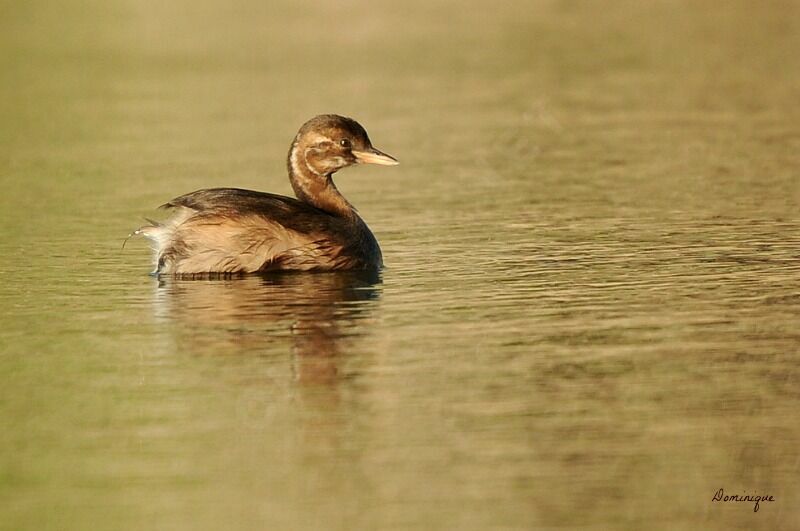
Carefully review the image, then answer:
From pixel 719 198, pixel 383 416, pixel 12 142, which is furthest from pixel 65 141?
pixel 383 416

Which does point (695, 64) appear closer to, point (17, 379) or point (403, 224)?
point (403, 224)

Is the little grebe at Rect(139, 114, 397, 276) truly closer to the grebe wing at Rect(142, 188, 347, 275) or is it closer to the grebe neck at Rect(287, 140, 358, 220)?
the grebe wing at Rect(142, 188, 347, 275)

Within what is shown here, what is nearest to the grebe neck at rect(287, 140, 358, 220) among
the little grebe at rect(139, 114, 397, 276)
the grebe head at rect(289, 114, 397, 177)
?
the grebe head at rect(289, 114, 397, 177)

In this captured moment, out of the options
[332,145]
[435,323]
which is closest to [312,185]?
[332,145]

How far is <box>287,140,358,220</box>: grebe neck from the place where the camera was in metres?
13.5

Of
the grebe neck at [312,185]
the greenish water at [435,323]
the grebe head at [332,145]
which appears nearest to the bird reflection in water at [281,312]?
the greenish water at [435,323]

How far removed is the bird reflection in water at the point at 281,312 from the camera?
1016cm

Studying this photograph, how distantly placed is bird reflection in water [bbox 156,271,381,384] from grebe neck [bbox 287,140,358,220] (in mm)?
822

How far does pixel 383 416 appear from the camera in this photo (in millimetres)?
8703

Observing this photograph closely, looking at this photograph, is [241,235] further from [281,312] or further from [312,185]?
[281,312]

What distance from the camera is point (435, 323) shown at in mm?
10766

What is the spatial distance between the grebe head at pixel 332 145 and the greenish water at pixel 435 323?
0.83 m

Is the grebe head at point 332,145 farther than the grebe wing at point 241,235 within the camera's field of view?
Yes

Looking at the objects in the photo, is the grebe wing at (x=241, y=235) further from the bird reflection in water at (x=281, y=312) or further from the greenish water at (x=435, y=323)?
the greenish water at (x=435, y=323)
